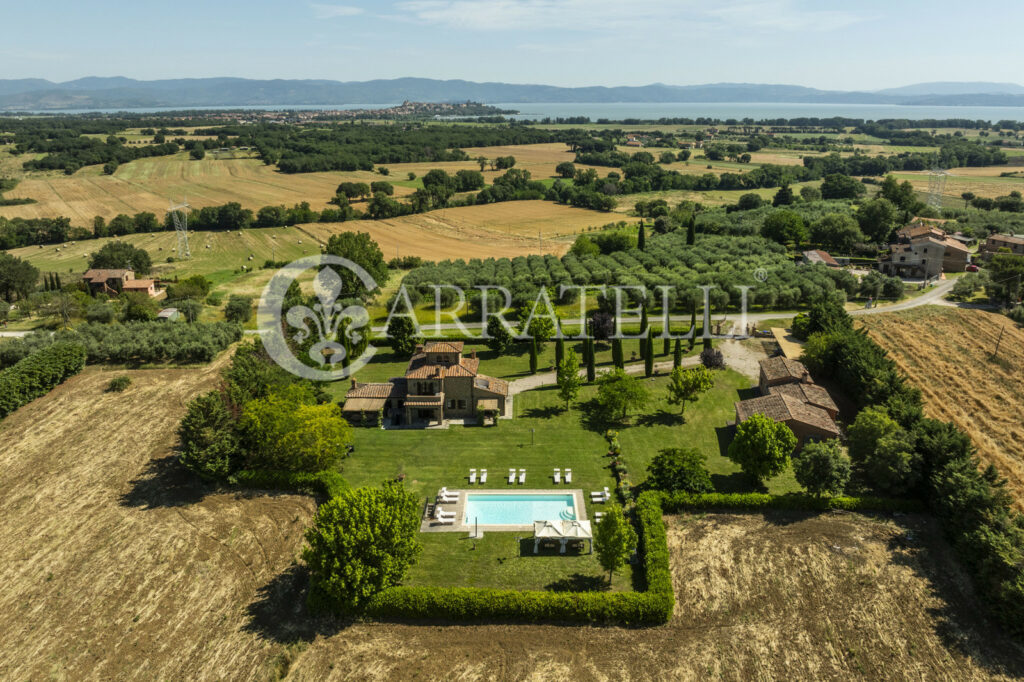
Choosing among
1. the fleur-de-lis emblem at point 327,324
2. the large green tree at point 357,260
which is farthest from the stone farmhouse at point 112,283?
the fleur-de-lis emblem at point 327,324

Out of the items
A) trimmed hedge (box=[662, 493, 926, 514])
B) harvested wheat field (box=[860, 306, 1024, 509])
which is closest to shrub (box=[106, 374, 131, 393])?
trimmed hedge (box=[662, 493, 926, 514])

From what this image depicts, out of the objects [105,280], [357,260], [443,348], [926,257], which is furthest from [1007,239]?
[105,280]

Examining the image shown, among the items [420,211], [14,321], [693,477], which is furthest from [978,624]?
[420,211]

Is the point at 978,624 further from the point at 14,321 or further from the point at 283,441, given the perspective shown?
the point at 14,321

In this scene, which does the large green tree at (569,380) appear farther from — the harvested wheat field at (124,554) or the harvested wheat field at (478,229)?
the harvested wheat field at (478,229)

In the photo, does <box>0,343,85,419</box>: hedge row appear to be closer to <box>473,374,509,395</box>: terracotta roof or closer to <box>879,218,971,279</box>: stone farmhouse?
<box>473,374,509,395</box>: terracotta roof
